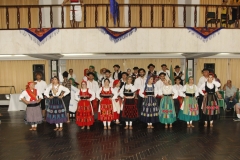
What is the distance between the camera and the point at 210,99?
6.51 m

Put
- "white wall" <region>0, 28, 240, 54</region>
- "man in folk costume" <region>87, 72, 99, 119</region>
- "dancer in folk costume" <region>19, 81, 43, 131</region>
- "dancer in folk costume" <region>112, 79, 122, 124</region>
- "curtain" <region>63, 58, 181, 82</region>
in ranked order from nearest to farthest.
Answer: "dancer in folk costume" <region>19, 81, 43, 131</region>, "dancer in folk costume" <region>112, 79, 122, 124</region>, "man in folk costume" <region>87, 72, 99, 119</region>, "white wall" <region>0, 28, 240, 54</region>, "curtain" <region>63, 58, 181, 82</region>

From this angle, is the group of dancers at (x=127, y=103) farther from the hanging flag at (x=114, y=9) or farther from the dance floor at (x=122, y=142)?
the hanging flag at (x=114, y=9)

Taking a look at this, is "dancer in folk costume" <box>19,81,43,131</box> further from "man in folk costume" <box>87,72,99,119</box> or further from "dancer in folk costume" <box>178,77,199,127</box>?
"dancer in folk costume" <box>178,77,199,127</box>

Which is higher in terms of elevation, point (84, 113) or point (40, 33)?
point (40, 33)

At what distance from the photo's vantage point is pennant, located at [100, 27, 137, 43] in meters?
7.27

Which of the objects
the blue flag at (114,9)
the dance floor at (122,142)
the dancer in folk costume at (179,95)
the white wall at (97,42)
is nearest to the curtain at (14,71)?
the white wall at (97,42)

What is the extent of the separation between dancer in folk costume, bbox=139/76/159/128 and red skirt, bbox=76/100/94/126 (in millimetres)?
1365

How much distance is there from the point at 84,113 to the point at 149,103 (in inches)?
65.5

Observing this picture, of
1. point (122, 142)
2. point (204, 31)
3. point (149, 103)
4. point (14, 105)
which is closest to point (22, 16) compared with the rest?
point (14, 105)

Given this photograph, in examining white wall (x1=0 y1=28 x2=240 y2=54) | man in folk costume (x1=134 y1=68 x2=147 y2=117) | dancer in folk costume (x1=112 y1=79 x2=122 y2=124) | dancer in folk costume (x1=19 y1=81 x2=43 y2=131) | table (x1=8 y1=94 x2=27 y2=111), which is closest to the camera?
dancer in folk costume (x1=19 y1=81 x2=43 y2=131)

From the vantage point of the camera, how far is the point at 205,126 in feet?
21.9

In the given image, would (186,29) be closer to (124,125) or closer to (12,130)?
(124,125)

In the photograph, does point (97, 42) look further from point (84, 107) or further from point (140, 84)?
point (84, 107)

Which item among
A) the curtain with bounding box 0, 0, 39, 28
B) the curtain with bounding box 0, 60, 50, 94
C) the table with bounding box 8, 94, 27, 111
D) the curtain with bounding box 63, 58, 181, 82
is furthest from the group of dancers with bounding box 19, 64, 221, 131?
the curtain with bounding box 0, 60, 50, 94
